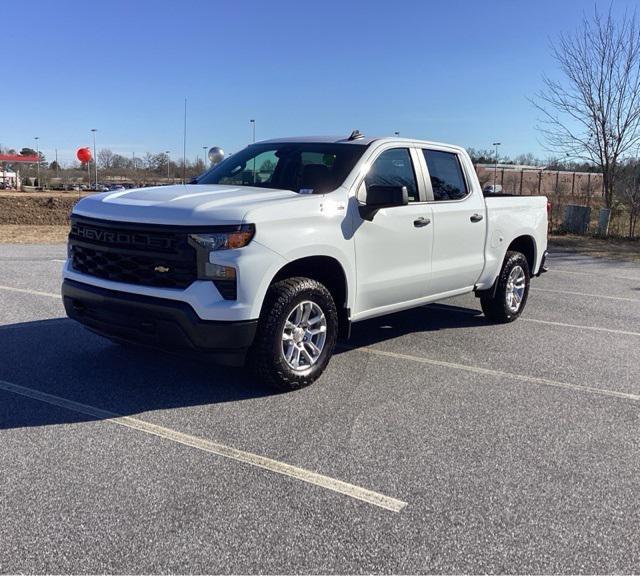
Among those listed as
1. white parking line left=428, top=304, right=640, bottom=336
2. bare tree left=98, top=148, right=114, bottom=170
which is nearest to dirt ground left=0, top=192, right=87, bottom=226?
white parking line left=428, top=304, right=640, bottom=336

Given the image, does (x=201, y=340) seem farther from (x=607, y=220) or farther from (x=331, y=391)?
(x=607, y=220)

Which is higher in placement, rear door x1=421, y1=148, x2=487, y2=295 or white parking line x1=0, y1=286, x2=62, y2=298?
rear door x1=421, y1=148, x2=487, y2=295

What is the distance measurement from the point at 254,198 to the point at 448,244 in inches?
89.0

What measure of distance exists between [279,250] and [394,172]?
5.71 ft

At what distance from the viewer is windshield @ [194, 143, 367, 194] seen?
209 inches

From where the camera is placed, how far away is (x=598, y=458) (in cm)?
379

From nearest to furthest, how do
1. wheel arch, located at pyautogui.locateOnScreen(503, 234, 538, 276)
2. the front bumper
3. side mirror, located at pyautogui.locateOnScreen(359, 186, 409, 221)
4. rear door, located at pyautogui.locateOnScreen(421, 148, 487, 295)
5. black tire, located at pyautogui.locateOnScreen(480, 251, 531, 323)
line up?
the front bumper → side mirror, located at pyautogui.locateOnScreen(359, 186, 409, 221) → rear door, located at pyautogui.locateOnScreen(421, 148, 487, 295) → black tire, located at pyautogui.locateOnScreen(480, 251, 531, 323) → wheel arch, located at pyautogui.locateOnScreen(503, 234, 538, 276)

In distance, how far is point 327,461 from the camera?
363cm

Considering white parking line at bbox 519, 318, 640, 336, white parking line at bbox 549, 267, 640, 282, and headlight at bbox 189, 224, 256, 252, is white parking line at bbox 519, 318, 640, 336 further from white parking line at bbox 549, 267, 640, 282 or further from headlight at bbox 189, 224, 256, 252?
white parking line at bbox 549, 267, 640, 282

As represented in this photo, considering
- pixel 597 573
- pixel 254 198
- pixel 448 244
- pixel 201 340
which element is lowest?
pixel 597 573

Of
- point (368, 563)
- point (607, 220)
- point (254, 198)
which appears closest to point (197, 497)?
point (368, 563)

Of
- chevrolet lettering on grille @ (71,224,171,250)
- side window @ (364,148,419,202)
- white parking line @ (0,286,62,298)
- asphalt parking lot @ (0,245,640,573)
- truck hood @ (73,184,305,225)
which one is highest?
side window @ (364,148,419,202)

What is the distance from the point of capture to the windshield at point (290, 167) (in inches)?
209

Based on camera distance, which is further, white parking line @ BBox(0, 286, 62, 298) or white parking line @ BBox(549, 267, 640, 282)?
white parking line @ BBox(549, 267, 640, 282)
